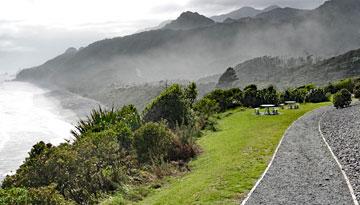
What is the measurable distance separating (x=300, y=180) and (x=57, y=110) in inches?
7484

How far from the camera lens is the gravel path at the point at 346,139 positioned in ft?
52.3

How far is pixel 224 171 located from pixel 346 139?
7826 mm

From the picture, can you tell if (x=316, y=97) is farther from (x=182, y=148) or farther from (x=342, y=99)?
(x=182, y=148)

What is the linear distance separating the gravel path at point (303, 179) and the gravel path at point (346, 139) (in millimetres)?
385

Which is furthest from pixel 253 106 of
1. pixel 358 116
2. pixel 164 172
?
pixel 164 172

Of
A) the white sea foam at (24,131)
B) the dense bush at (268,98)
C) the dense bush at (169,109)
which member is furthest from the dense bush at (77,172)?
the white sea foam at (24,131)

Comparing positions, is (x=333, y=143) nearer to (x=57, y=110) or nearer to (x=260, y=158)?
(x=260, y=158)

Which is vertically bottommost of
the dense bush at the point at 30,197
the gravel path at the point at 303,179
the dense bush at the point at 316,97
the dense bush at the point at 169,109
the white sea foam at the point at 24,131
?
the white sea foam at the point at 24,131

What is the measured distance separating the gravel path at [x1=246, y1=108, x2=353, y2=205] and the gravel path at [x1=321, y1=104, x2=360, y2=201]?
1.26ft

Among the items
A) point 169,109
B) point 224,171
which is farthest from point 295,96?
point 224,171

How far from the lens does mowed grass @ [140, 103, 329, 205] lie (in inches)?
581

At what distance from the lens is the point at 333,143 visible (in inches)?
870

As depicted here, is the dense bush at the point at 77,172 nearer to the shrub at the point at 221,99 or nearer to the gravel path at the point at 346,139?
the gravel path at the point at 346,139

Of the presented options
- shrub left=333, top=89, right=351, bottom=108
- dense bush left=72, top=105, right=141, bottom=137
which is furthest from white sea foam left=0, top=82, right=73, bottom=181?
shrub left=333, top=89, right=351, bottom=108
